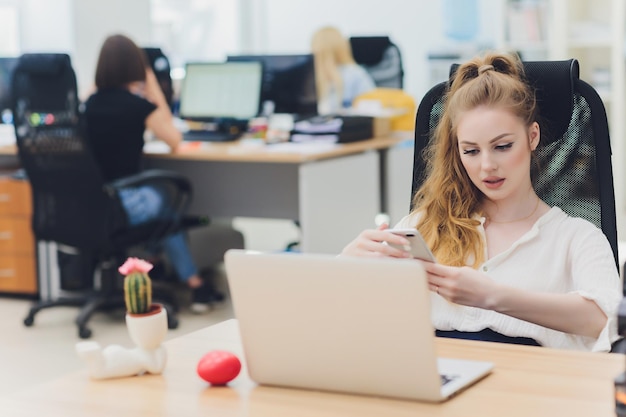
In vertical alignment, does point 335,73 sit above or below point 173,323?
above

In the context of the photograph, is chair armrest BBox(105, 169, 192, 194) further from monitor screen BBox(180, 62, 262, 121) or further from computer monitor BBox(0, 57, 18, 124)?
computer monitor BBox(0, 57, 18, 124)

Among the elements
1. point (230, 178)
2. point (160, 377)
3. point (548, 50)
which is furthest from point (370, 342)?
point (548, 50)

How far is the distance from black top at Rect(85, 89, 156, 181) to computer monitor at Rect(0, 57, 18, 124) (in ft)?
4.16

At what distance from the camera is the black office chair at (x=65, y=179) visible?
160 inches

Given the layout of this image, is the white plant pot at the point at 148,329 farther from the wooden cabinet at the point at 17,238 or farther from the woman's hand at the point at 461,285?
the wooden cabinet at the point at 17,238

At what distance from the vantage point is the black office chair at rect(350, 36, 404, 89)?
20.7ft

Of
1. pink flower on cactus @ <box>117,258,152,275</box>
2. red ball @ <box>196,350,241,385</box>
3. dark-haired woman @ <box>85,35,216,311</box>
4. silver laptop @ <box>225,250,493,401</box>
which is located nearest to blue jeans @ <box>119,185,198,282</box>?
dark-haired woman @ <box>85,35,216,311</box>

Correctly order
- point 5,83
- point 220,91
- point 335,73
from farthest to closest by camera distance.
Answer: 1. point 335,73
2. point 5,83
3. point 220,91

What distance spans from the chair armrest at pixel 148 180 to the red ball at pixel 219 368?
2.67 meters

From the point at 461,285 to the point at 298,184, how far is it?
119 inches

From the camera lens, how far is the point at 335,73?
237 inches

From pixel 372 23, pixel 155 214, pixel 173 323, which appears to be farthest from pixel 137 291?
pixel 372 23

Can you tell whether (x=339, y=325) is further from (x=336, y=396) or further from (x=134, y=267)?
(x=134, y=267)

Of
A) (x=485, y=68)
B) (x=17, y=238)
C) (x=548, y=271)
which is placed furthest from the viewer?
(x=17, y=238)
